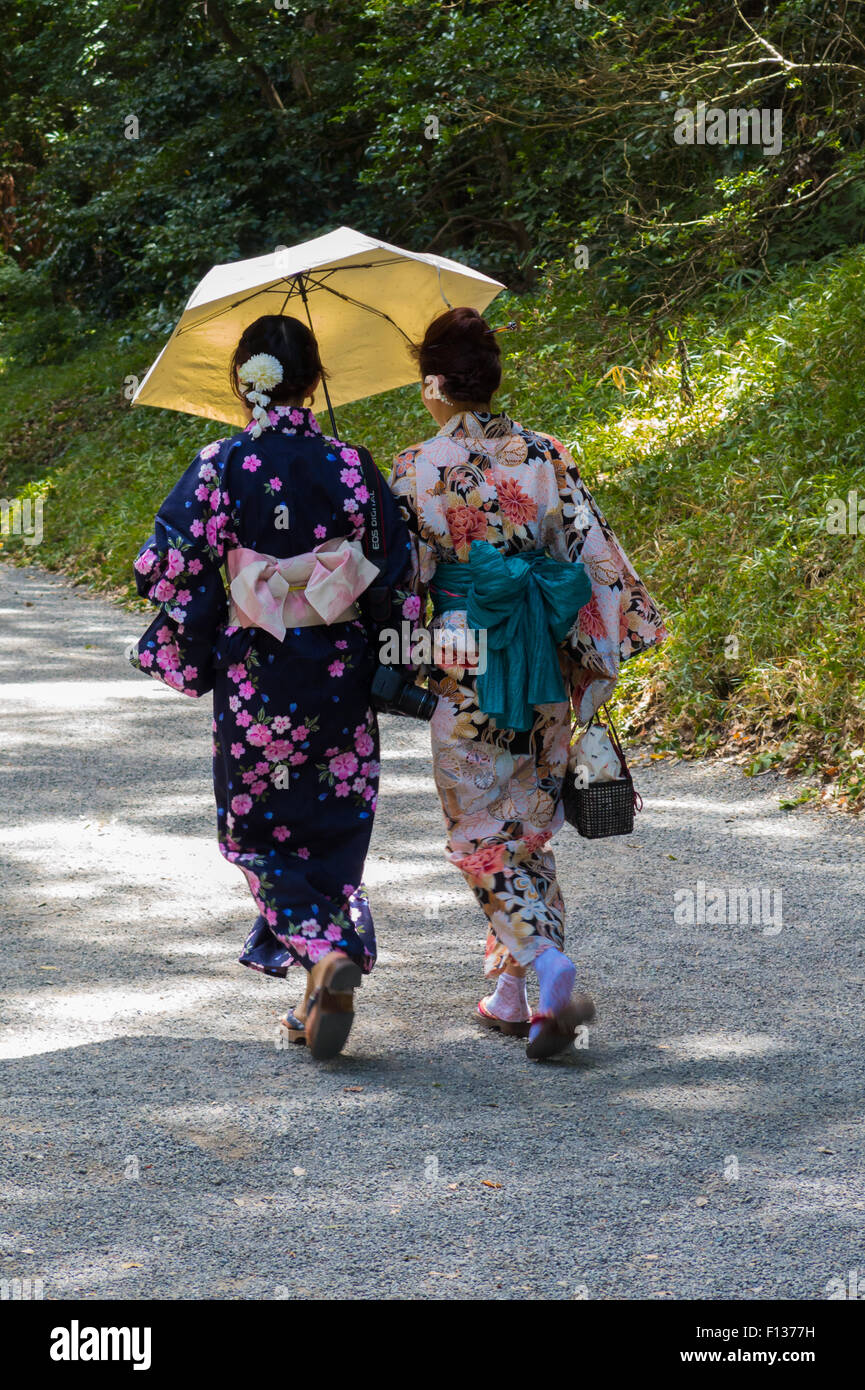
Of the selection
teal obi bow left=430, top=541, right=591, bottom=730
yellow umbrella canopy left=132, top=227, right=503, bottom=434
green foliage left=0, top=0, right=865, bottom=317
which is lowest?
teal obi bow left=430, top=541, right=591, bottom=730

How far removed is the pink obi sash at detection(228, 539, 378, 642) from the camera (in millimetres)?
3670

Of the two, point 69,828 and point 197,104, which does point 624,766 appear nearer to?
point 69,828

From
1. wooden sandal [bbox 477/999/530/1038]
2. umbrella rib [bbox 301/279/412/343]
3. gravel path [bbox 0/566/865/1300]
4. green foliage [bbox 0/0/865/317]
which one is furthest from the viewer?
green foliage [bbox 0/0/865/317]

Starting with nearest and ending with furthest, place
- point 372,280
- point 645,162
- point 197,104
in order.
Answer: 1. point 372,280
2. point 645,162
3. point 197,104

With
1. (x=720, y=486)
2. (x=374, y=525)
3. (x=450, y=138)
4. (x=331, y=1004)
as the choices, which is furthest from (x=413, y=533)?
(x=450, y=138)

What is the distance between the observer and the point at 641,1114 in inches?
134

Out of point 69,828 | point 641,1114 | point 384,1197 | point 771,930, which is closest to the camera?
point 384,1197

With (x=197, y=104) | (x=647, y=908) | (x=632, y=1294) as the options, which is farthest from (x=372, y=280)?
(x=197, y=104)

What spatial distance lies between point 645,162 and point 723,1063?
34.6 feet

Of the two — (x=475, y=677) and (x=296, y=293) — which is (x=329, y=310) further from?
(x=475, y=677)

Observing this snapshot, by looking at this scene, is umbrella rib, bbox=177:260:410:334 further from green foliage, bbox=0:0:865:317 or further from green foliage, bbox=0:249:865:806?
green foliage, bbox=0:0:865:317

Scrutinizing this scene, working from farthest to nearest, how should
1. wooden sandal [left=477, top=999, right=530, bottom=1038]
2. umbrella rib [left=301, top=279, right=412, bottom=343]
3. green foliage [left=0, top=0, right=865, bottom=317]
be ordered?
green foliage [left=0, top=0, right=865, bottom=317] < umbrella rib [left=301, top=279, right=412, bottom=343] < wooden sandal [left=477, top=999, right=530, bottom=1038]

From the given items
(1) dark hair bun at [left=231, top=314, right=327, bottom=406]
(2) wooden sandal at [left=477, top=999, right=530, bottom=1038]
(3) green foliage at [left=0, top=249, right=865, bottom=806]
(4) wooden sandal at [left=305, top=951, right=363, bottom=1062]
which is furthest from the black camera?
(3) green foliage at [left=0, top=249, right=865, bottom=806]

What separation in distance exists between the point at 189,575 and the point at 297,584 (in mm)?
288
